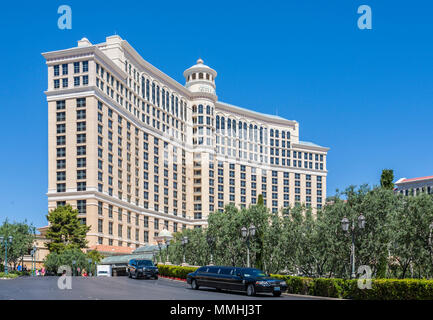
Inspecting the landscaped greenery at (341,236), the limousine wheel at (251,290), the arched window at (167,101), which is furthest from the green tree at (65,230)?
the limousine wheel at (251,290)

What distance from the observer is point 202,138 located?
136m

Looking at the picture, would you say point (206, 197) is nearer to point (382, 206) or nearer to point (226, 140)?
point (226, 140)

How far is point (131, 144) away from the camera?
Result: 11250cm

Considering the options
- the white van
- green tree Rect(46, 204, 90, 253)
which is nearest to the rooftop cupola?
green tree Rect(46, 204, 90, 253)

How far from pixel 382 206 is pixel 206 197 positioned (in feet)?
332

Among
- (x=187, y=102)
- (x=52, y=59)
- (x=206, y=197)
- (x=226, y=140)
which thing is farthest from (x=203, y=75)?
(x=52, y=59)

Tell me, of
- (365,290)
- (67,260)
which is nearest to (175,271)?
(365,290)

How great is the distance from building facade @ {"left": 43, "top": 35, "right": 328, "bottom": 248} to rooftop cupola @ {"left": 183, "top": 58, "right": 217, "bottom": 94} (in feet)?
0.86

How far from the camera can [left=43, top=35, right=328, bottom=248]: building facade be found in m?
98.1

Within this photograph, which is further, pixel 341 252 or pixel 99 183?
pixel 99 183

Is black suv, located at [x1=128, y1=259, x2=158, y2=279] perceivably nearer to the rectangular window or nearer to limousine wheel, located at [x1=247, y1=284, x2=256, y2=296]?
limousine wheel, located at [x1=247, y1=284, x2=256, y2=296]

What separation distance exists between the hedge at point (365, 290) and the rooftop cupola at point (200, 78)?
109162 millimetres

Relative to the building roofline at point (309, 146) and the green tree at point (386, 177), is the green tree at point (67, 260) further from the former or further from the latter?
the building roofline at point (309, 146)

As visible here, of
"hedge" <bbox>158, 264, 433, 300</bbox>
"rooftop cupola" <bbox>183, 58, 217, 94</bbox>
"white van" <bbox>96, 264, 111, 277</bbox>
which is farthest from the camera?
"rooftop cupola" <bbox>183, 58, 217, 94</bbox>
